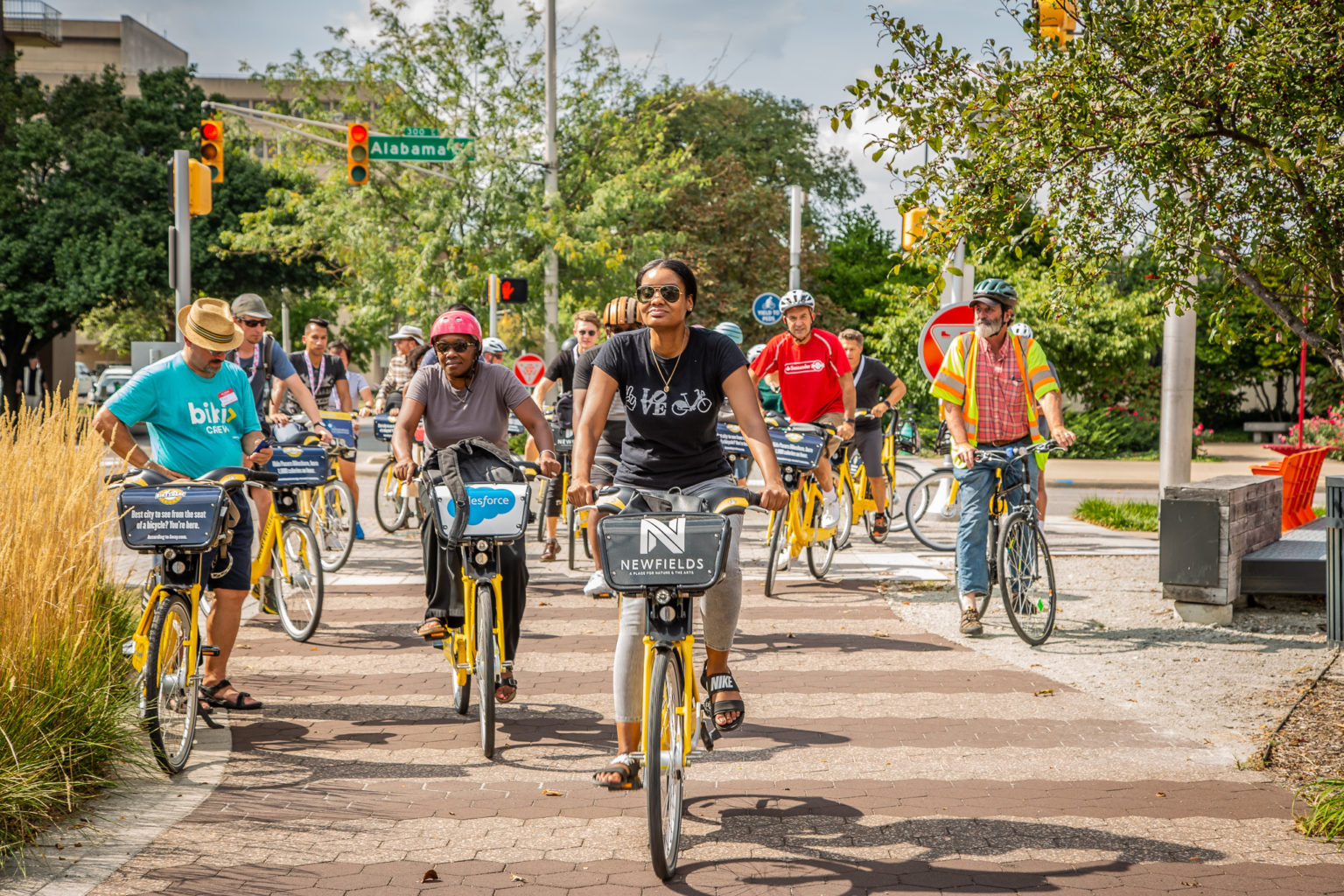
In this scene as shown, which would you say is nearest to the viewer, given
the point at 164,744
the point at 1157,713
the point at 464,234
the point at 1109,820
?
the point at 1109,820

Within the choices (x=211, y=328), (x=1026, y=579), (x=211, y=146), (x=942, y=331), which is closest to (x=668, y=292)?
(x=211, y=328)

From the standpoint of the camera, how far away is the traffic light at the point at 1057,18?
566 cm

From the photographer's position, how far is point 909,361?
27312mm

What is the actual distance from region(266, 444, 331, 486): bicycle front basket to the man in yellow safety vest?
3747mm

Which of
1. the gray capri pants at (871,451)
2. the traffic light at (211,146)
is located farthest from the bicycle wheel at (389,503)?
the traffic light at (211,146)

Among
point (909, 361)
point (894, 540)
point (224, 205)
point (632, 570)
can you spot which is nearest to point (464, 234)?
point (909, 361)

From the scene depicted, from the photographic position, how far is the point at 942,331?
39.5ft

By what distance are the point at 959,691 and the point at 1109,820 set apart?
2.00 metres

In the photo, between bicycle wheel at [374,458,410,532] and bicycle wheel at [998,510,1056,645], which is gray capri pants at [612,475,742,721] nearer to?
bicycle wheel at [998,510,1056,645]

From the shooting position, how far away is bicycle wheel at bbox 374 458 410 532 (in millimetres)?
13109

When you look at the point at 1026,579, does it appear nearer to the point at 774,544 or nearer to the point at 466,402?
the point at 774,544

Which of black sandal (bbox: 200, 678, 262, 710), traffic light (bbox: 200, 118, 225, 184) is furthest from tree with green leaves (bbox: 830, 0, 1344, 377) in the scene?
traffic light (bbox: 200, 118, 225, 184)

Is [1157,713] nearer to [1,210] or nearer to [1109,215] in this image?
[1109,215]

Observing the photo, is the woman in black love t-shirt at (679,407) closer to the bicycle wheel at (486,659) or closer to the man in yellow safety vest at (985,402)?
the bicycle wheel at (486,659)
